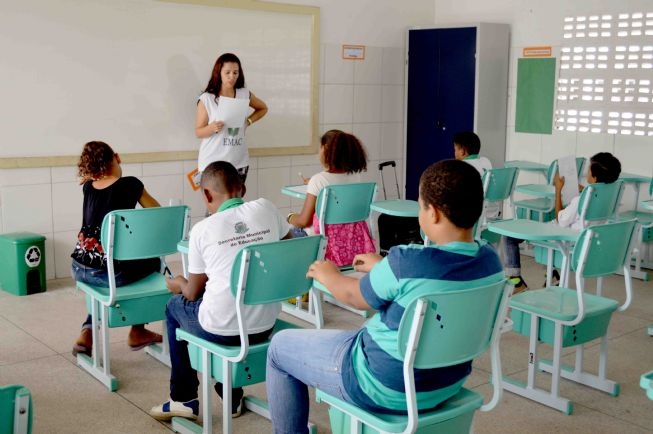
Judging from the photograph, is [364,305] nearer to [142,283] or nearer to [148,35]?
[142,283]

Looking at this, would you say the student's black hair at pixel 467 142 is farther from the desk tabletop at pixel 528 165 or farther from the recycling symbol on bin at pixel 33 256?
the recycling symbol on bin at pixel 33 256

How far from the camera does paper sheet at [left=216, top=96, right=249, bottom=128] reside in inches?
233

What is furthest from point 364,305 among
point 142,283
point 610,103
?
point 610,103

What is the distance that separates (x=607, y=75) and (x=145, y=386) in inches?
194

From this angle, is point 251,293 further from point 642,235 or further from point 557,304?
point 642,235

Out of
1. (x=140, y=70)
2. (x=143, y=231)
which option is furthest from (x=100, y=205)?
(x=140, y=70)

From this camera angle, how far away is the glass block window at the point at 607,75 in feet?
21.3

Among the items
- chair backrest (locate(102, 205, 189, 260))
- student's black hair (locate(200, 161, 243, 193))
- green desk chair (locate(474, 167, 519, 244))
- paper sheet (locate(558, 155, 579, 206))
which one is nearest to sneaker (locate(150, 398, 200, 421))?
chair backrest (locate(102, 205, 189, 260))

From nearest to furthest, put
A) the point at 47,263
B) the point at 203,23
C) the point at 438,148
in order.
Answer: the point at 47,263 < the point at 203,23 < the point at 438,148

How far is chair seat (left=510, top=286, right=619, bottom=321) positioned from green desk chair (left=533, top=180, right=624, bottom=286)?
0.84 m

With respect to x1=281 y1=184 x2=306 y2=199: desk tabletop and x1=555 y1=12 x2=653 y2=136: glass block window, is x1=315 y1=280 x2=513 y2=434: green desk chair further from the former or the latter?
x1=555 y1=12 x2=653 y2=136: glass block window

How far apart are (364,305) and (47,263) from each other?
162 inches

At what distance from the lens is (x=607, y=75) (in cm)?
675

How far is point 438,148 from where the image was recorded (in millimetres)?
7863
